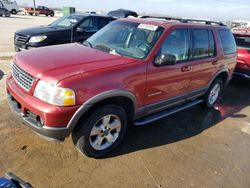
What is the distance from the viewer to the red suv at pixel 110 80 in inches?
118

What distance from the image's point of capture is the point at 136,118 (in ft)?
13.1

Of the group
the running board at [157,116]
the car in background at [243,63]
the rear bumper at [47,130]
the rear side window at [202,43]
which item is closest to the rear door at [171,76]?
the running board at [157,116]

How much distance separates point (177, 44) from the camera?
14.1 ft

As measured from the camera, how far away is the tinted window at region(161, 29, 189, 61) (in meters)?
4.06

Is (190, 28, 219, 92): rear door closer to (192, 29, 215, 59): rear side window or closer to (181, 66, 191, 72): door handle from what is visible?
(192, 29, 215, 59): rear side window

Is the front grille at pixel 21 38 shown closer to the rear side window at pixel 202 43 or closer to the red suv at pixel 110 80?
the red suv at pixel 110 80

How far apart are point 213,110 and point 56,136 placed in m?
4.11

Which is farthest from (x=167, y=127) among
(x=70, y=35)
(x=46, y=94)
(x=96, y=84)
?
(x=70, y=35)

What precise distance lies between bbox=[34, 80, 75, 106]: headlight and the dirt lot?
948mm

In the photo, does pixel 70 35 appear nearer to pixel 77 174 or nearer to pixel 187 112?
pixel 187 112

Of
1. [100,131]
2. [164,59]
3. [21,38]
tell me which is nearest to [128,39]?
[164,59]

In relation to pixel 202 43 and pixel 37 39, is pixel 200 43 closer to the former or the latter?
pixel 202 43

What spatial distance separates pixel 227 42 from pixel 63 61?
158 inches

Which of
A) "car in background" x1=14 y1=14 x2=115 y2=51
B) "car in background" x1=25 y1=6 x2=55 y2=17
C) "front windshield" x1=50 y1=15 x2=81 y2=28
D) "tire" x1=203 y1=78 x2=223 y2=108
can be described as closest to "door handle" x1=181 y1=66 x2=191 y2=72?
"tire" x1=203 y1=78 x2=223 y2=108
